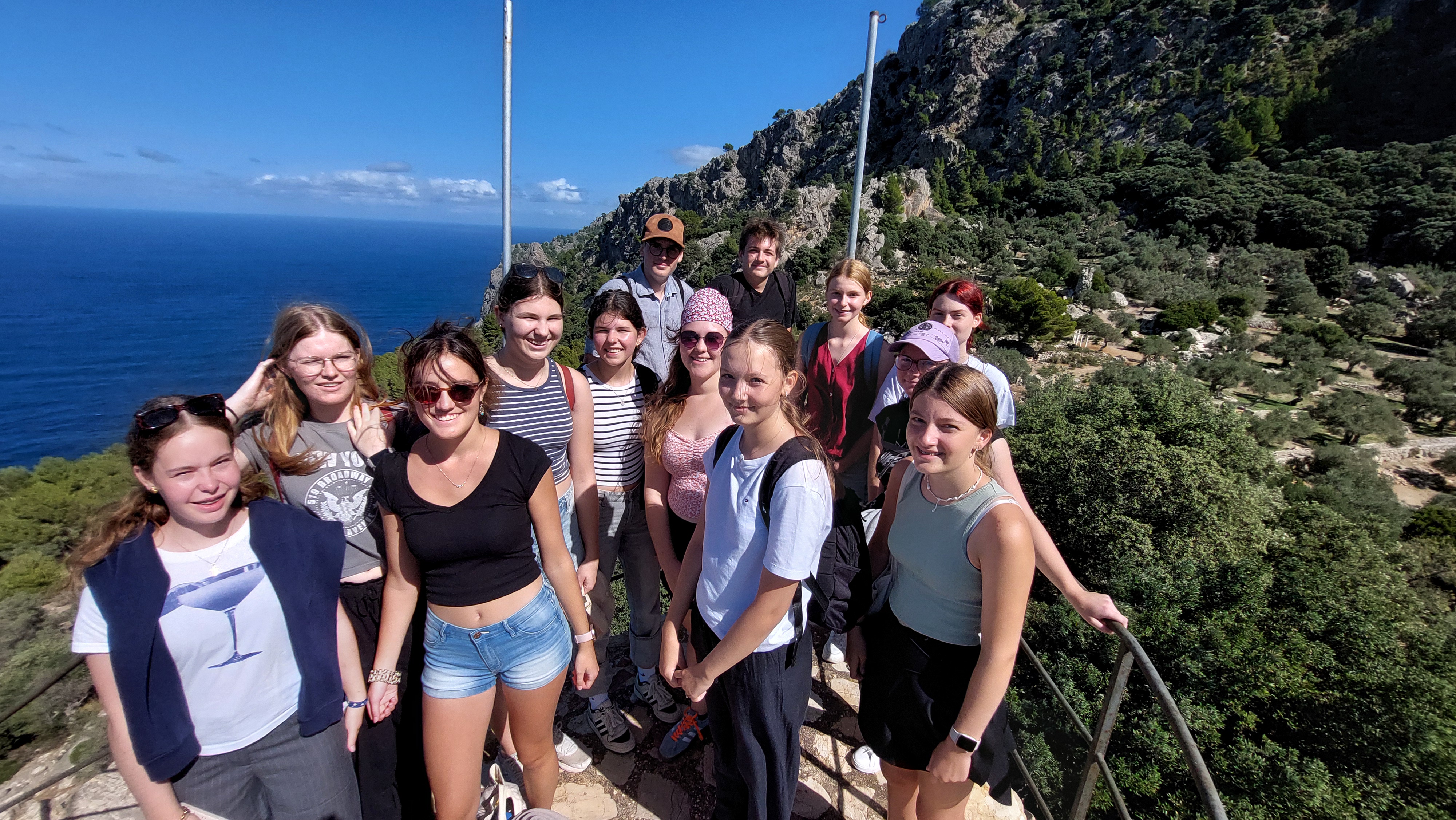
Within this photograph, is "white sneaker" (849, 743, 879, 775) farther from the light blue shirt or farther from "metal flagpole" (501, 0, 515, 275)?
"metal flagpole" (501, 0, 515, 275)

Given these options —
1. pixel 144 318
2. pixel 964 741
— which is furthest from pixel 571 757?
pixel 144 318

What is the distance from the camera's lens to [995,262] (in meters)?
39.1

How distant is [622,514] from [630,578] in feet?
1.13

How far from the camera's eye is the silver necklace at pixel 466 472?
2.06 meters

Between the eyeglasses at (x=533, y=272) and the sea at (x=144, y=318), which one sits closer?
the eyeglasses at (x=533, y=272)

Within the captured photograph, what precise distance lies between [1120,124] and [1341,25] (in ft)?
55.0

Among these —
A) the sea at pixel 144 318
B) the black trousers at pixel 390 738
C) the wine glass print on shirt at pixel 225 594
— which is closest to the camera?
the wine glass print on shirt at pixel 225 594

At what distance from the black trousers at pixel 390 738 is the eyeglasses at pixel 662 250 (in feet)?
7.39

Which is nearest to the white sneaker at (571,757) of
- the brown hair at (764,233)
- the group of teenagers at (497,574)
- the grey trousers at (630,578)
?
the grey trousers at (630,578)

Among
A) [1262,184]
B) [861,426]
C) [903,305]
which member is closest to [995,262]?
[903,305]

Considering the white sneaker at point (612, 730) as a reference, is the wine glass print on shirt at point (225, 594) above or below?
above

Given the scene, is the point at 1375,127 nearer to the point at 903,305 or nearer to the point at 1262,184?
the point at 1262,184

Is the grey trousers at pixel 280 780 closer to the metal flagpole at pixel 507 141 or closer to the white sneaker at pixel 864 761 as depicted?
the white sneaker at pixel 864 761

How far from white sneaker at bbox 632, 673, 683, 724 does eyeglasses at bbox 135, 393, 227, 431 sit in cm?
214
